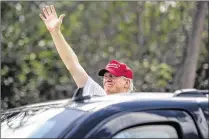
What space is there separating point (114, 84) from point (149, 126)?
155 centimetres

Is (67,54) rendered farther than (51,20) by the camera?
No

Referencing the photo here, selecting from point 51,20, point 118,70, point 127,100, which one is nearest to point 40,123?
point 127,100

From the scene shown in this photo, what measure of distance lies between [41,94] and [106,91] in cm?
798

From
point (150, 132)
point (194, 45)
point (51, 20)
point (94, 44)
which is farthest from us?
point (94, 44)

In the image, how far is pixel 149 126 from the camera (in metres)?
2.38

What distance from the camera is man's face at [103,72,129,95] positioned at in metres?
3.87

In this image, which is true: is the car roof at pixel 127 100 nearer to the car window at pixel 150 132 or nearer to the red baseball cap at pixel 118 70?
the car window at pixel 150 132

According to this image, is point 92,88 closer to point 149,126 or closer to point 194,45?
point 149,126

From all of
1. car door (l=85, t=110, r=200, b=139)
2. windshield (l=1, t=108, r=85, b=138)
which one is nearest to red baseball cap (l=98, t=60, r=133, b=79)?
windshield (l=1, t=108, r=85, b=138)

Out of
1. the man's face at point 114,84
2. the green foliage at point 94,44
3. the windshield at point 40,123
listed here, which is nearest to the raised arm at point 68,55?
the man's face at point 114,84

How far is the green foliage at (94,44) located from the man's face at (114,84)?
229 inches

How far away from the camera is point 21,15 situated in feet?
37.3

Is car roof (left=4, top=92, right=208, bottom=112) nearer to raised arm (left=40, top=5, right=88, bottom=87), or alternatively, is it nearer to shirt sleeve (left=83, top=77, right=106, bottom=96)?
shirt sleeve (left=83, top=77, right=106, bottom=96)

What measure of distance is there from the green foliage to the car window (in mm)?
7338
